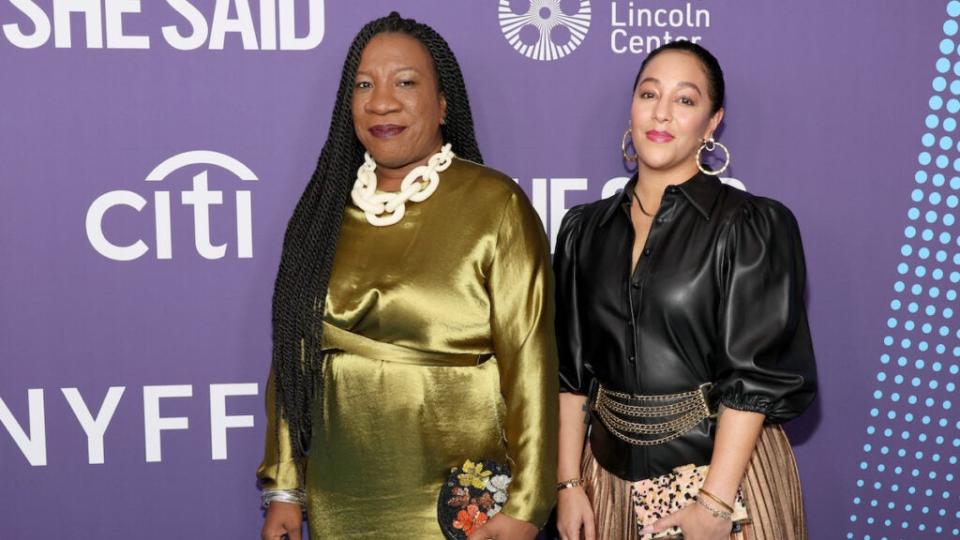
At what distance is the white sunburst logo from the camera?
7.79 ft

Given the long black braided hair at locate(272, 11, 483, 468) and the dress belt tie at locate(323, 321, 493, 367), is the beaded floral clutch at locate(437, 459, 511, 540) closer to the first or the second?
the dress belt tie at locate(323, 321, 493, 367)

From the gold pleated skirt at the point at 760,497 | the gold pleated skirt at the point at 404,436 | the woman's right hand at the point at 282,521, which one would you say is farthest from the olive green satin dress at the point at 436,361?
the gold pleated skirt at the point at 760,497

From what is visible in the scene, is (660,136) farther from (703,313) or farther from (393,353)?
(393,353)

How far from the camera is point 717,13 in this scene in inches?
95.5

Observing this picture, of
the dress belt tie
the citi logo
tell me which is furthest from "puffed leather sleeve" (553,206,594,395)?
the citi logo

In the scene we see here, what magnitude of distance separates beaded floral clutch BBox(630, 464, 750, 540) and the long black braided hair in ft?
2.41

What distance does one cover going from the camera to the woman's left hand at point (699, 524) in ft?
A: 5.84

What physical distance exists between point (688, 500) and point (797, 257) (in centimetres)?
56

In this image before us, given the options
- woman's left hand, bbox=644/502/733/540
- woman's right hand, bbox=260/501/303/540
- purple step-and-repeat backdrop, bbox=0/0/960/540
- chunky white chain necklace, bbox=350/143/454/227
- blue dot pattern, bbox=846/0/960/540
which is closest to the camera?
woman's left hand, bbox=644/502/733/540

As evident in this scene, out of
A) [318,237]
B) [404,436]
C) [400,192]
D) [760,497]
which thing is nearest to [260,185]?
[318,237]

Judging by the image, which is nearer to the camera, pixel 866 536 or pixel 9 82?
pixel 9 82

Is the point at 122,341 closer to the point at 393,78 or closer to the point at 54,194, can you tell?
the point at 54,194

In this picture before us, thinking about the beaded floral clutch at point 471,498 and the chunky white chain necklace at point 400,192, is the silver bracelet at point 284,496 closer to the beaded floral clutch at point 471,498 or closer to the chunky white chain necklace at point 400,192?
the beaded floral clutch at point 471,498

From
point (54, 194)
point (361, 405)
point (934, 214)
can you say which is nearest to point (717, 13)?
point (934, 214)
